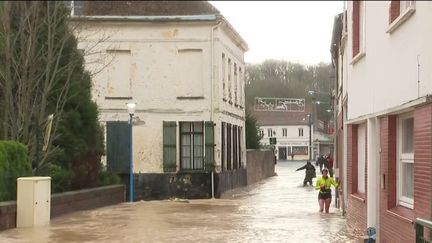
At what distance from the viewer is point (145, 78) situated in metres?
29.1

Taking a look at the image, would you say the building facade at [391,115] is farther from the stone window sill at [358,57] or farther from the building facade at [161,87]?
the building facade at [161,87]

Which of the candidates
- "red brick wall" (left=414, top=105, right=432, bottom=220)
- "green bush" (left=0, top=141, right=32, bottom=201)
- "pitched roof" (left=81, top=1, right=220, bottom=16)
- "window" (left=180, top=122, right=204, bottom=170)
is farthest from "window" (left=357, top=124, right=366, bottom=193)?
"pitched roof" (left=81, top=1, right=220, bottom=16)

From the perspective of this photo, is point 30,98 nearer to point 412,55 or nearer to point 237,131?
point 412,55

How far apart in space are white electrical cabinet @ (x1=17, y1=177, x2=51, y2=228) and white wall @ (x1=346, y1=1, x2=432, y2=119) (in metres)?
6.98

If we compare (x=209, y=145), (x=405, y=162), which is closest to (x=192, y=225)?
(x=405, y=162)

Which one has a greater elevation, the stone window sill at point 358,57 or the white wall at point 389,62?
the stone window sill at point 358,57

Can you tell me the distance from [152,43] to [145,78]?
1.44 meters

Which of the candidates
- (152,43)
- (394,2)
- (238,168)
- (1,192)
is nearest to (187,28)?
(152,43)

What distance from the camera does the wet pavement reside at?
44.7 ft

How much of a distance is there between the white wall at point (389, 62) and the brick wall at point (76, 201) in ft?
24.5

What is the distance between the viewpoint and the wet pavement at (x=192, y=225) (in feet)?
44.7

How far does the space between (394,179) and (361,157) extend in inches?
150

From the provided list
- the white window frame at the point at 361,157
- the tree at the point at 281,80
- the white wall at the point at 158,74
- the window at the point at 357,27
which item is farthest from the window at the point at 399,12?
the tree at the point at 281,80

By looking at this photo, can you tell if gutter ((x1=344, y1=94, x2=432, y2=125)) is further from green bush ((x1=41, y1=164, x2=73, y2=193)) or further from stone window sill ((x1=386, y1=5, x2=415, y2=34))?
green bush ((x1=41, y1=164, x2=73, y2=193))
